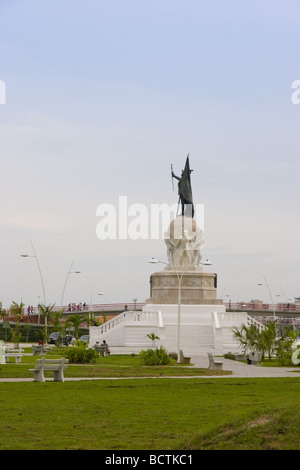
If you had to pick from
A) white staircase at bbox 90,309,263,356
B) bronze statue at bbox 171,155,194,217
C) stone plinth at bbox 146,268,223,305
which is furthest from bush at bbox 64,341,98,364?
bronze statue at bbox 171,155,194,217

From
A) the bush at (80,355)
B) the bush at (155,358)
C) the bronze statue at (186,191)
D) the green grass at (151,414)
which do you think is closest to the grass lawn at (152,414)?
the green grass at (151,414)

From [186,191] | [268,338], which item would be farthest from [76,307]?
[268,338]

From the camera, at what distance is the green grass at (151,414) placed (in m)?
9.01

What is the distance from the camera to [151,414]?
13719 millimetres

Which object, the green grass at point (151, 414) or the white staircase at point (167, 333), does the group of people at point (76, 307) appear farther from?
the green grass at point (151, 414)

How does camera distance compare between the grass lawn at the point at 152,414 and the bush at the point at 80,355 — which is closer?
the grass lawn at the point at 152,414

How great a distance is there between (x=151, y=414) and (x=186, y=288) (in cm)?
4540

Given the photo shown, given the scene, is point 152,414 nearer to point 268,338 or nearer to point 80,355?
point 80,355

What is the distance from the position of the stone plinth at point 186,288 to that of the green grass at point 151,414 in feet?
120

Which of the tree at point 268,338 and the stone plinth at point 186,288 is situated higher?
the stone plinth at point 186,288

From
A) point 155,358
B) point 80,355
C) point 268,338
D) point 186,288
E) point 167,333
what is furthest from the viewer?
point 186,288

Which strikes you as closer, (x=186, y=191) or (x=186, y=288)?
(x=186, y=288)
